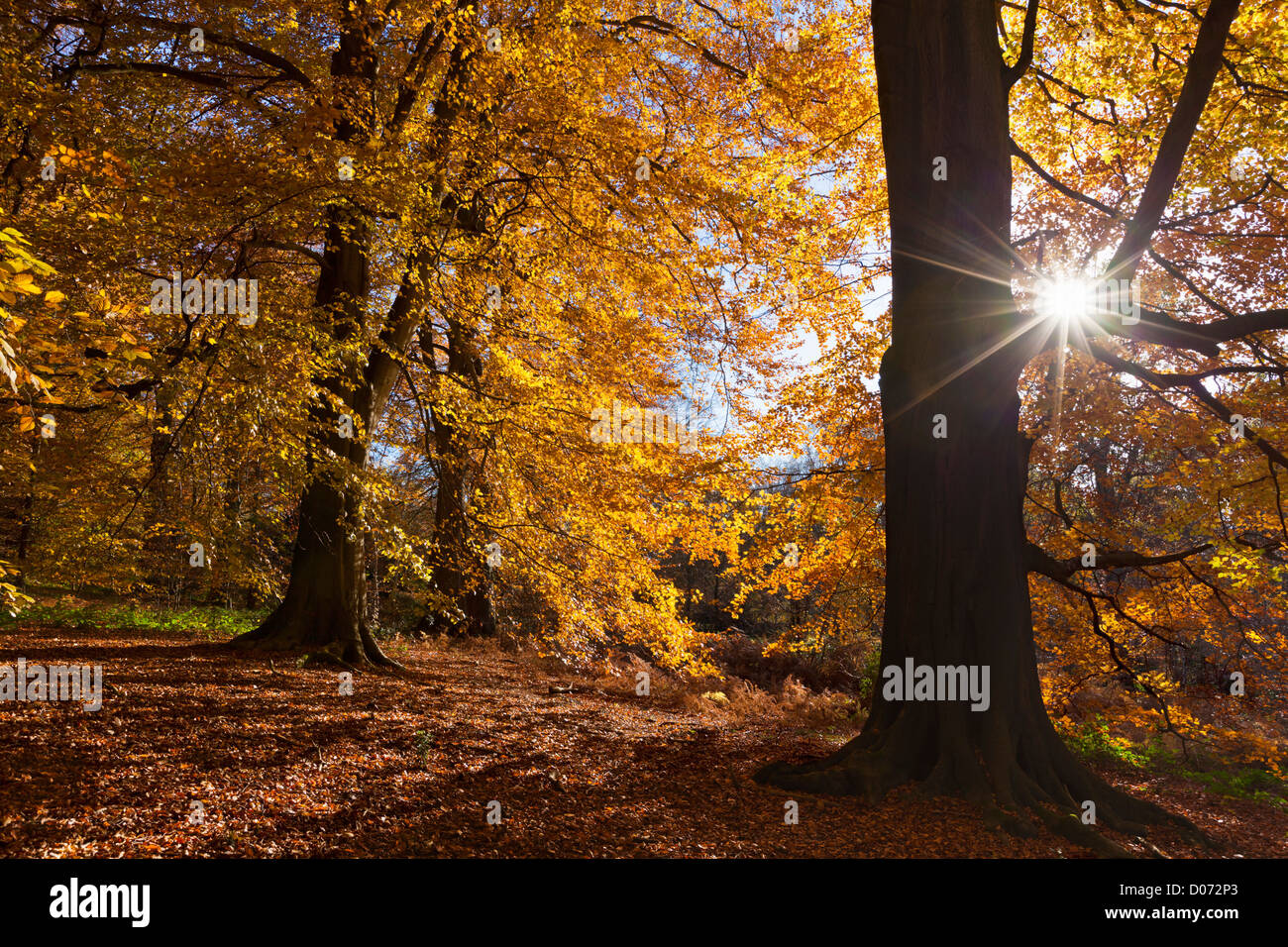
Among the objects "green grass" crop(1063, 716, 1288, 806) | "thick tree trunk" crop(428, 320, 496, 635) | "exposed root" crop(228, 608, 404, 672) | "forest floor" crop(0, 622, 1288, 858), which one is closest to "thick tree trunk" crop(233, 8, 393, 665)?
"exposed root" crop(228, 608, 404, 672)

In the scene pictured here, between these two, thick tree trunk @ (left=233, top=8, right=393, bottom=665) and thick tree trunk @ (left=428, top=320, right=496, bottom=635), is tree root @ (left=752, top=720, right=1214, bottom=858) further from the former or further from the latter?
thick tree trunk @ (left=233, top=8, right=393, bottom=665)

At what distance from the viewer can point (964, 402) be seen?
5270mm

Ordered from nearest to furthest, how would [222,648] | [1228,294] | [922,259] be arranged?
[922,259] < [222,648] < [1228,294]

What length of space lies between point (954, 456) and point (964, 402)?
424 mm

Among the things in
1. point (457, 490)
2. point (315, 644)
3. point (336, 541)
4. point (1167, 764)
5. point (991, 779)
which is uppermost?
point (457, 490)

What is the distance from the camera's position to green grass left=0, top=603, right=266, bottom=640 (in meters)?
11.8

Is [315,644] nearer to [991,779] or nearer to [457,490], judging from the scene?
[457,490]

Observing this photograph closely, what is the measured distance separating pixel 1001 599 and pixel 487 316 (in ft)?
20.0

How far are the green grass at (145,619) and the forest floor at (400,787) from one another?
5.05 m

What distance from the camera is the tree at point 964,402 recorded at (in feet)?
16.3

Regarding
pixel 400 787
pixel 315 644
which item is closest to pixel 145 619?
pixel 315 644
